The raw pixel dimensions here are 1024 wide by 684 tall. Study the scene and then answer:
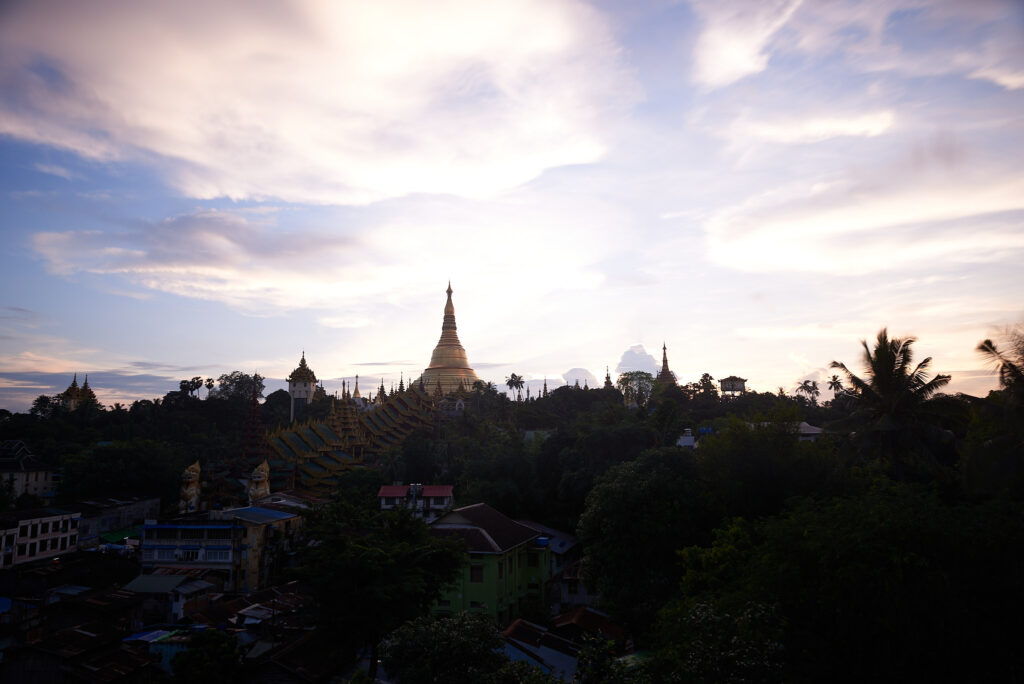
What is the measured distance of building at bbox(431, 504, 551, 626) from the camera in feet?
93.9

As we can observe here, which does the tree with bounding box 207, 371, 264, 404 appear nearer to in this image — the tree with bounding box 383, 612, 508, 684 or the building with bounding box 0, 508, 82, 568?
the building with bounding box 0, 508, 82, 568

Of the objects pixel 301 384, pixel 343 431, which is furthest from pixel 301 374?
pixel 343 431

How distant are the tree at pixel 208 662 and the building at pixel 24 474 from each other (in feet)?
131

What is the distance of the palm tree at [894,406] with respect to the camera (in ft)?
63.9

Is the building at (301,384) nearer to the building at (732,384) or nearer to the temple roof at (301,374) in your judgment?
the temple roof at (301,374)

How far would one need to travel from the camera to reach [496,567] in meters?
28.6

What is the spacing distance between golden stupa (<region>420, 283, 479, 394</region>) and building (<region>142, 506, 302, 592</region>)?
5735 cm

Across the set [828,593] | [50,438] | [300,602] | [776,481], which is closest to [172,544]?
[300,602]

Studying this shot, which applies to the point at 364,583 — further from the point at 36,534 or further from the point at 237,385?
the point at 237,385

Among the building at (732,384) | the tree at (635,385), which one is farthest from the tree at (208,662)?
the building at (732,384)

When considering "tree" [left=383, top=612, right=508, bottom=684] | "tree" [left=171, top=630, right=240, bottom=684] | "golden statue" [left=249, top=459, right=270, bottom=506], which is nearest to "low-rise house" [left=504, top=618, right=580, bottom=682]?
"tree" [left=383, top=612, right=508, bottom=684]

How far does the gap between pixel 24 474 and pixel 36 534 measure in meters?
15.6

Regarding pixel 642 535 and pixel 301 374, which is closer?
pixel 642 535

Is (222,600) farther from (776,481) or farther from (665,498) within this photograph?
(776,481)
